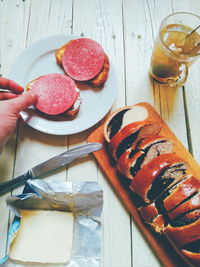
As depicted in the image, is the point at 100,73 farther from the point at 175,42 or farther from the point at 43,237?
the point at 43,237

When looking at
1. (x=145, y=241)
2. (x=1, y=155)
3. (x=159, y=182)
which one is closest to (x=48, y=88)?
(x=1, y=155)

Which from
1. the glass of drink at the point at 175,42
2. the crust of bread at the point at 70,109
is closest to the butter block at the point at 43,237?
the crust of bread at the point at 70,109

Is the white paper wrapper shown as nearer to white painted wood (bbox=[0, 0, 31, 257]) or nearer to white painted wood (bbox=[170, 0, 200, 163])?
white painted wood (bbox=[0, 0, 31, 257])

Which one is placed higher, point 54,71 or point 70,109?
point 54,71

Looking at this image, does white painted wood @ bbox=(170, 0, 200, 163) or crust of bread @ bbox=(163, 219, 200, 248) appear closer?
crust of bread @ bbox=(163, 219, 200, 248)

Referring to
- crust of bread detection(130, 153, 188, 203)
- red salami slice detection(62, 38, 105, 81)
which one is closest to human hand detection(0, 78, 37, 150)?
red salami slice detection(62, 38, 105, 81)

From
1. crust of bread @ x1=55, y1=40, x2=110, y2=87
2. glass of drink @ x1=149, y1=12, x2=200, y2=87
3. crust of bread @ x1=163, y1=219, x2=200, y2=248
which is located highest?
glass of drink @ x1=149, y1=12, x2=200, y2=87

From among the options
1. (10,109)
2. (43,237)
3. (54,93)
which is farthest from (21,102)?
(43,237)
